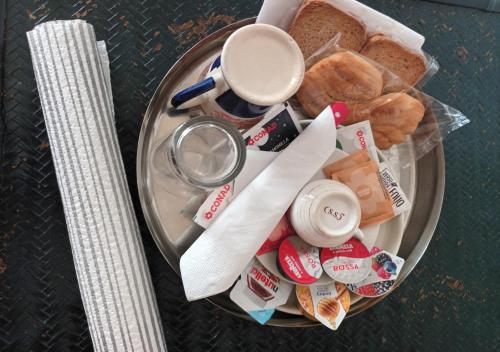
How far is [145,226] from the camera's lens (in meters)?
0.62

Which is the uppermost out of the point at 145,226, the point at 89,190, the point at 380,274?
the point at 89,190

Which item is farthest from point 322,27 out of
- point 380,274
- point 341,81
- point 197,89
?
point 380,274

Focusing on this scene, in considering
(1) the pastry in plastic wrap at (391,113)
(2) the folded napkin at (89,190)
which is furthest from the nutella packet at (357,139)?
(2) the folded napkin at (89,190)

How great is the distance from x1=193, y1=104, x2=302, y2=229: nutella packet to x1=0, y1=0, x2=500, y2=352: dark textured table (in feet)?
0.40

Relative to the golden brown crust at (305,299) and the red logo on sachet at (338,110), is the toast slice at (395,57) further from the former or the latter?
the golden brown crust at (305,299)

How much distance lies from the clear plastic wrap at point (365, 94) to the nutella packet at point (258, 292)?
0.68 ft

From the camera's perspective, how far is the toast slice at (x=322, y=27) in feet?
1.95

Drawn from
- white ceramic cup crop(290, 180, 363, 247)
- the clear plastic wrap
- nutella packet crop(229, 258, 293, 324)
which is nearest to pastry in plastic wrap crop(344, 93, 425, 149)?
the clear plastic wrap

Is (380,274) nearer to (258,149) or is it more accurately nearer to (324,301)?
(324,301)

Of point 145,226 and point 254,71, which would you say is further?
point 145,226

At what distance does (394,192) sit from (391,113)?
0.10m

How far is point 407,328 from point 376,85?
0.36 meters

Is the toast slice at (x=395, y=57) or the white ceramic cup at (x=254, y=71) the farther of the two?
the toast slice at (x=395, y=57)

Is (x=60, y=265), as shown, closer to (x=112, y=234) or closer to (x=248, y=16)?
(x=112, y=234)
